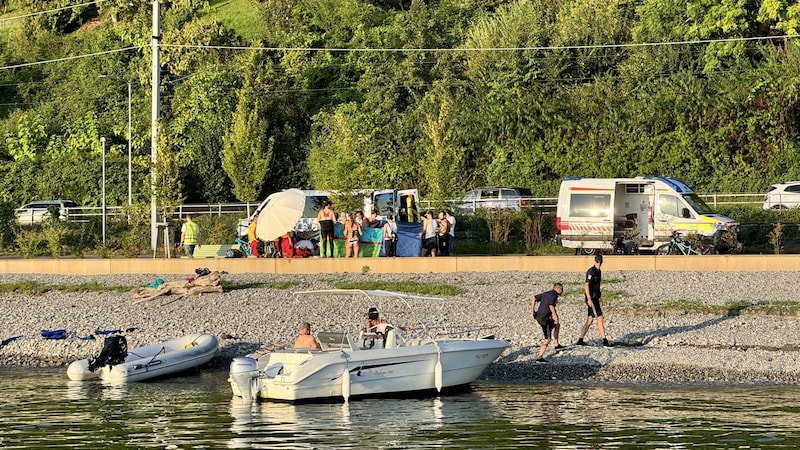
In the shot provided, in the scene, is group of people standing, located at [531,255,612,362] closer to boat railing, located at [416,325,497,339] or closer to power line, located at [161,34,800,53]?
boat railing, located at [416,325,497,339]

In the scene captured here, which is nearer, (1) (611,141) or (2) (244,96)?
(1) (611,141)

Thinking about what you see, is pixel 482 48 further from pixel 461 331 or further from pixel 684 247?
pixel 461 331

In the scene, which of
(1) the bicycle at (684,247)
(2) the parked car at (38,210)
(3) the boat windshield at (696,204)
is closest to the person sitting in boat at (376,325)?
(1) the bicycle at (684,247)

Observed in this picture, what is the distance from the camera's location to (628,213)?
1610 inches

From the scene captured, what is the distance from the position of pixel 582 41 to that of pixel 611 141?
9162mm

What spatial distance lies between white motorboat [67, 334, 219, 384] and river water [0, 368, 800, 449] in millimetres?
476

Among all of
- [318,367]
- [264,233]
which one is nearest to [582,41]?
[264,233]

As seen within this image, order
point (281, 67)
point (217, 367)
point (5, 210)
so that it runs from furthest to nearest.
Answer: point (281, 67) → point (5, 210) → point (217, 367)

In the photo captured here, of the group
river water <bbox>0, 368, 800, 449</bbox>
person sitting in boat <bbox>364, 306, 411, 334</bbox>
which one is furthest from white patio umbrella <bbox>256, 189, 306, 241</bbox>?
person sitting in boat <bbox>364, 306, 411, 334</bbox>

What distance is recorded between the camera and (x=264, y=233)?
38719mm

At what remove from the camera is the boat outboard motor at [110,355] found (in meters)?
25.5

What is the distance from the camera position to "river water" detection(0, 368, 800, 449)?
19422mm

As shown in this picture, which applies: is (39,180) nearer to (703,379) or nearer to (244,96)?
(244,96)

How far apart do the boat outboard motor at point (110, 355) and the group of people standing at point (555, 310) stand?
310 inches
